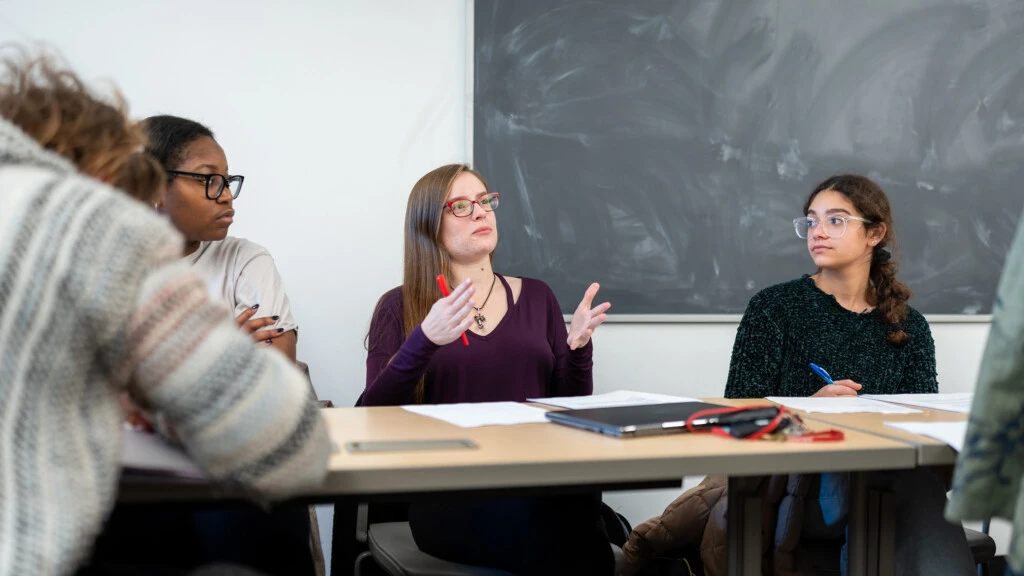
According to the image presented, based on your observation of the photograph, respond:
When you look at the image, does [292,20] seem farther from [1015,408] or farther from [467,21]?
[1015,408]

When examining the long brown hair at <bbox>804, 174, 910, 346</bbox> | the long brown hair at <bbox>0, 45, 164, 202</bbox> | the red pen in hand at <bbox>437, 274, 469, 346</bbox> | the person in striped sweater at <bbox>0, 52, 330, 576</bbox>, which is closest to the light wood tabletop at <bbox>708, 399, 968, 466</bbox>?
the red pen in hand at <bbox>437, 274, 469, 346</bbox>

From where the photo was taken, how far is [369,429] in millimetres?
1265

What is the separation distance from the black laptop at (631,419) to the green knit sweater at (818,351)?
932 millimetres

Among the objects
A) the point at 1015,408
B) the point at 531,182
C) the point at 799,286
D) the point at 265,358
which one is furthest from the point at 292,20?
the point at 1015,408

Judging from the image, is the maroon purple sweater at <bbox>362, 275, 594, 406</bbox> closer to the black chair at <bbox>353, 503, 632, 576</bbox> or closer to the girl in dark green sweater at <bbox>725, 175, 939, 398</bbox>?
the black chair at <bbox>353, 503, 632, 576</bbox>

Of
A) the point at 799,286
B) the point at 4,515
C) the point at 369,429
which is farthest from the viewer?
the point at 799,286

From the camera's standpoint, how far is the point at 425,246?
7.14 feet

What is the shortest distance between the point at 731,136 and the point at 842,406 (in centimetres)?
144

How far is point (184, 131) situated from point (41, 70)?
128 centimetres

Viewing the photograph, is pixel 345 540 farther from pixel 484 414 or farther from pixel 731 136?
pixel 731 136

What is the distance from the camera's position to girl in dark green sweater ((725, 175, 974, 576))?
91.2 inches

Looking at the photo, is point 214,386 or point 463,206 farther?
A: point 463,206

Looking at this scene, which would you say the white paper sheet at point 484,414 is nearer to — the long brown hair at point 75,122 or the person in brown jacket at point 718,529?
the person in brown jacket at point 718,529

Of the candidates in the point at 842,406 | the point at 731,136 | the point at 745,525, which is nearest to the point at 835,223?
the point at 731,136
